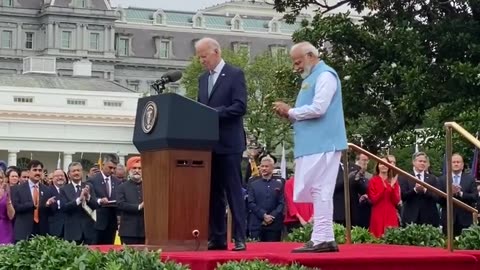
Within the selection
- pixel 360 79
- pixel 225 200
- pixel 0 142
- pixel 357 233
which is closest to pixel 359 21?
pixel 360 79

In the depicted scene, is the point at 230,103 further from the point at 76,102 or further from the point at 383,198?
the point at 76,102

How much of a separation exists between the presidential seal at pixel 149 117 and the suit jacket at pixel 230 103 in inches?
20.5

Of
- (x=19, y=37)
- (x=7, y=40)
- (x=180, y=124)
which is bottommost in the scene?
(x=180, y=124)

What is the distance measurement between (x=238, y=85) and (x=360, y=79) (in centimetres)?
1059

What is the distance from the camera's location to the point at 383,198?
15.4 m

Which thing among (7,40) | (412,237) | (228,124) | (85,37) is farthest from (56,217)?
(7,40)

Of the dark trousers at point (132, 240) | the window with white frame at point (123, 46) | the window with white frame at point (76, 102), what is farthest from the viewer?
the window with white frame at point (123, 46)

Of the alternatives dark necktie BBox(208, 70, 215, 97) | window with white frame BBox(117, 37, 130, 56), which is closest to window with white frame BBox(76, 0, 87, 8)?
window with white frame BBox(117, 37, 130, 56)

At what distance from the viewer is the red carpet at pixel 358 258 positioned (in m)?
8.99

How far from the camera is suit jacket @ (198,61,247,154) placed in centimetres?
1020

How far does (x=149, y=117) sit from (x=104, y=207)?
6.47 meters

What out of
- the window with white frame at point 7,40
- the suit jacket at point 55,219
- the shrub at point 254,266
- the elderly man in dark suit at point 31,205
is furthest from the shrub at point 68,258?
the window with white frame at point 7,40

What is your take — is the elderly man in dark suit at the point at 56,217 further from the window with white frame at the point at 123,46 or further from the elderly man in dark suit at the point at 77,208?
the window with white frame at the point at 123,46

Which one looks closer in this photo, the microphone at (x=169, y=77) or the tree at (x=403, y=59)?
the microphone at (x=169, y=77)
